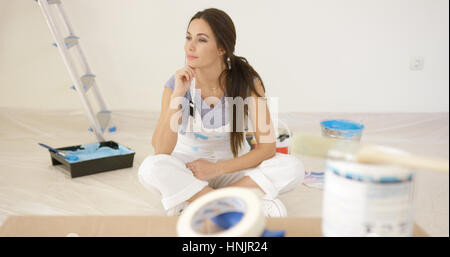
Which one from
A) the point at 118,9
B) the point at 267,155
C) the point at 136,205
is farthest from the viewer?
the point at 118,9

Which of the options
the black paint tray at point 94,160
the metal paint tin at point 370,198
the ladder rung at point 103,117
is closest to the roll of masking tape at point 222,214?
the metal paint tin at point 370,198

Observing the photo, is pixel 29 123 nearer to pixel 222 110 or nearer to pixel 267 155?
pixel 222 110

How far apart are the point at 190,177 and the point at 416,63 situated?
2.18 metres

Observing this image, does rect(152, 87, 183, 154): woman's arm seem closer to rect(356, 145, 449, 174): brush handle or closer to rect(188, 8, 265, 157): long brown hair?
rect(188, 8, 265, 157): long brown hair

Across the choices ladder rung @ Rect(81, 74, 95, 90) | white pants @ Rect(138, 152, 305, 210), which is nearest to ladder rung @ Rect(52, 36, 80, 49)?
ladder rung @ Rect(81, 74, 95, 90)

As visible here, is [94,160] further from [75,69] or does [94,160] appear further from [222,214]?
[222,214]

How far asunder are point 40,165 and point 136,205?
77 cm

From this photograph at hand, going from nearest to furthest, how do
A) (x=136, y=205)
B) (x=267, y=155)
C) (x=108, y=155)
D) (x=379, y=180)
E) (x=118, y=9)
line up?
(x=379, y=180) → (x=267, y=155) → (x=136, y=205) → (x=108, y=155) → (x=118, y=9)

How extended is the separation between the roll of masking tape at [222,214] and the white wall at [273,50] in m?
2.39

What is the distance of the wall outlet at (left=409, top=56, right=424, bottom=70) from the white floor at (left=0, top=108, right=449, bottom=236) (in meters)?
0.34

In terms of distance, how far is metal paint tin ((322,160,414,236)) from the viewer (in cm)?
47

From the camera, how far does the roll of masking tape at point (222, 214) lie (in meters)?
0.53
